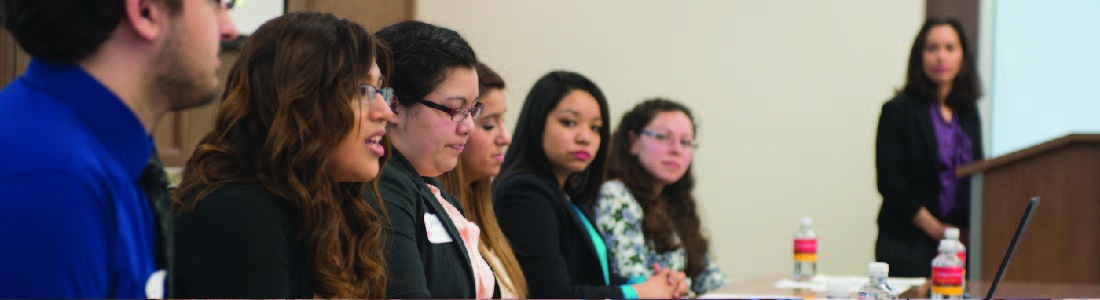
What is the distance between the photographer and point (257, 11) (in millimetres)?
3928

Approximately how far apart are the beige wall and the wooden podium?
170 centimetres

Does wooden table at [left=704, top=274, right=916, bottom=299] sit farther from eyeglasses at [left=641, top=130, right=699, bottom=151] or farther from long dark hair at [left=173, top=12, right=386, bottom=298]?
long dark hair at [left=173, top=12, right=386, bottom=298]

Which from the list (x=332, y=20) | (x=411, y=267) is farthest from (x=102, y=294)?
(x=411, y=267)

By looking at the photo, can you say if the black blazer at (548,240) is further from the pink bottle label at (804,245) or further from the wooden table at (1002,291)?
the pink bottle label at (804,245)

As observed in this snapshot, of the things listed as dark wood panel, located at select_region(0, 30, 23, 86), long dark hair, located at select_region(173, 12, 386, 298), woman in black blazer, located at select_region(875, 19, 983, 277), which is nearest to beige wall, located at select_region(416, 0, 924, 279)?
woman in black blazer, located at select_region(875, 19, 983, 277)

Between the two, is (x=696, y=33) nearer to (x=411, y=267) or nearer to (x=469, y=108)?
(x=469, y=108)

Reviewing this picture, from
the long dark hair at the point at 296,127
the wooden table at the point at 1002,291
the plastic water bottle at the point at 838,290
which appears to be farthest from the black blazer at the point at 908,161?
the long dark hair at the point at 296,127

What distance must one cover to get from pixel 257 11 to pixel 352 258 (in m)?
2.72

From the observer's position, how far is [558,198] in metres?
2.66

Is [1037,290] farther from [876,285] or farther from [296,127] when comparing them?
[296,127]

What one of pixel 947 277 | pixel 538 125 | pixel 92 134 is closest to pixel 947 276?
pixel 947 277

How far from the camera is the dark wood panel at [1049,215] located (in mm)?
3104

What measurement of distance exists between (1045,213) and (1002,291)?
523 mm

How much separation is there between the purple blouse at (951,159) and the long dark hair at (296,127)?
2754mm
